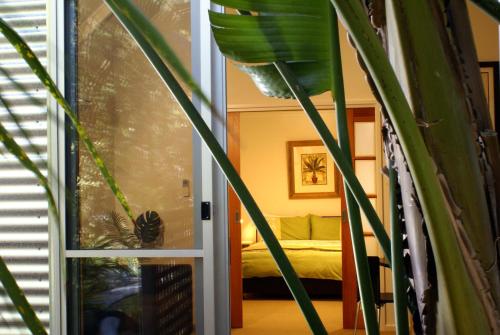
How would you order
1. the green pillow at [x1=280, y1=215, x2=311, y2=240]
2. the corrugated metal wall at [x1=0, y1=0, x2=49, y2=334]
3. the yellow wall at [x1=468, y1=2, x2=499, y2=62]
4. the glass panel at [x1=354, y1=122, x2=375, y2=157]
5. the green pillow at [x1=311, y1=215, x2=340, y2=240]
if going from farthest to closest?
1. the green pillow at [x1=280, y1=215, x2=311, y2=240]
2. the green pillow at [x1=311, y1=215, x2=340, y2=240]
3. the glass panel at [x1=354, y1=122, x2=375, y2=157]
4. the yellow wall at [x1=468, y1=2, x2=499, y2=62]
5. the corrugated metal wall at [x1=0, y1=0, x2=49, y2=334]

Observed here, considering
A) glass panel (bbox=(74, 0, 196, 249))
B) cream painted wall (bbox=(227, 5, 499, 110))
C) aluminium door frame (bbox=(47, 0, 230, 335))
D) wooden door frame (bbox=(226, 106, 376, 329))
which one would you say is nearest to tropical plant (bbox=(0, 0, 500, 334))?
aluminium door frame (bbox=(47, 0, 230, 335))

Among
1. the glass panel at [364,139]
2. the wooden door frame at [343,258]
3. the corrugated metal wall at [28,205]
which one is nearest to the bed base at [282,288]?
the wooden door frame at [343,258]

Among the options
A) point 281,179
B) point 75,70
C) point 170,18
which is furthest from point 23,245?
point 281,179

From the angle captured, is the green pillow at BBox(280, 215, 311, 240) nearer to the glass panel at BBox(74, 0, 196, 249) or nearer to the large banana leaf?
the glass panel at BBox(74, 0, 196, 249)

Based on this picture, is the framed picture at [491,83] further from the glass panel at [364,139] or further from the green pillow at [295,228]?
the green pillow at [295,228]

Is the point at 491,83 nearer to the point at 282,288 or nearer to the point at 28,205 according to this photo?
the point at 282,288

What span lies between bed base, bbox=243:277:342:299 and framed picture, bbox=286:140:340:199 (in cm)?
267

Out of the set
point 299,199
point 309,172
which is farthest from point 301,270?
point 309,172

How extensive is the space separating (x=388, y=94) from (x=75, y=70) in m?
3.04

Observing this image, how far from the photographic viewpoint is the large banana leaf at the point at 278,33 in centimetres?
55

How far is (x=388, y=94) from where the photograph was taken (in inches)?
13.0

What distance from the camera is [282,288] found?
304 inches

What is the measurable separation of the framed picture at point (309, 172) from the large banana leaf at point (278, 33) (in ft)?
31.4

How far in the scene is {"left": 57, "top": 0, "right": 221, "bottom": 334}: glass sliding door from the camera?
3.04 m
